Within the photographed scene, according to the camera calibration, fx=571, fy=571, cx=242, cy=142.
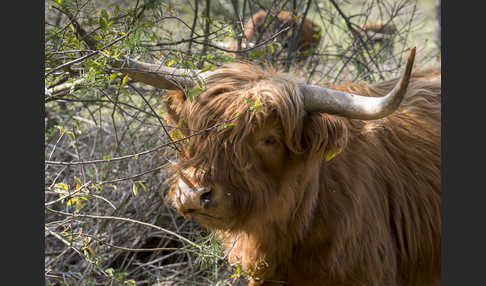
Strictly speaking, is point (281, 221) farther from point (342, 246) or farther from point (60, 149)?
point (60, 149)

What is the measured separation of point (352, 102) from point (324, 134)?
25 centimetres

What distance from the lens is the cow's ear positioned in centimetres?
325

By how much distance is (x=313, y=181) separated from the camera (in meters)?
3.42

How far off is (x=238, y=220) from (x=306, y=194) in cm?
51

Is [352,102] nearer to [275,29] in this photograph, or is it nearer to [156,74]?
[156,74]

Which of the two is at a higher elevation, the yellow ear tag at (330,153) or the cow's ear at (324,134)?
the cow's ear at (324,134)

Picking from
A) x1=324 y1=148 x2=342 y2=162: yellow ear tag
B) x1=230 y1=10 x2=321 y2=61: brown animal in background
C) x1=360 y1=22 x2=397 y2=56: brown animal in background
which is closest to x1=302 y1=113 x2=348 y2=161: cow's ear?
x1=324 y1=148 x2=342 y2=162: yellow ear tag

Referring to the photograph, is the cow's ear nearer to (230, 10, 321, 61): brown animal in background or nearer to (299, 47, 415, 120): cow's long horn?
(299, 47, 415, 120): cow's long horn

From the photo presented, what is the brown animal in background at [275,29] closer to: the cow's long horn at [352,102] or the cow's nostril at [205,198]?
the cow's long horn at [352,102]

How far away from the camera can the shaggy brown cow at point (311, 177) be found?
10.0 feet

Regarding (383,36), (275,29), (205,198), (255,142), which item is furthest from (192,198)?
(383,36)

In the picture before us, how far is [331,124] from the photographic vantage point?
3279 millimetres

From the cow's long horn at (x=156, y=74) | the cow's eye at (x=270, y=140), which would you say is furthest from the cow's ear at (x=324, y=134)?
the cow's long horn at (x=156, y=74)

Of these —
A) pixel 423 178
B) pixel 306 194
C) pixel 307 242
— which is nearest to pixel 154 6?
pixel 306 194
